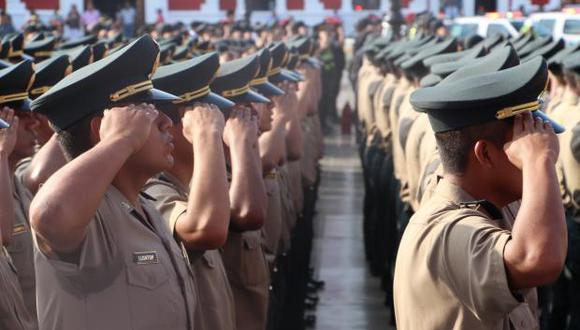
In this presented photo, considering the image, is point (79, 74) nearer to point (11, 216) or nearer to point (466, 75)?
point (11, 216)

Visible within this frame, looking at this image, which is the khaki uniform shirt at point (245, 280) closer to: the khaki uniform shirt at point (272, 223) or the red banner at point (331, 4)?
the khaki uniform shirt at point (272, 223)

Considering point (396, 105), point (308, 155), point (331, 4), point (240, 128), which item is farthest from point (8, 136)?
point (331, 4)

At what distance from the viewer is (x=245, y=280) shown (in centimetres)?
518

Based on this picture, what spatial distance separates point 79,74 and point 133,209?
467 millimetres

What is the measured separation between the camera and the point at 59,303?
346 cm

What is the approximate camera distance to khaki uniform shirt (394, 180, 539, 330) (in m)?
3.12

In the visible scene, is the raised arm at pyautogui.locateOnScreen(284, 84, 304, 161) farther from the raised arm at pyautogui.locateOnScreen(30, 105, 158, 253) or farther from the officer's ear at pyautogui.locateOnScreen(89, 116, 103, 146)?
the raised arm at pyautogui.locateOnScreen(30, 105, 158, 253)

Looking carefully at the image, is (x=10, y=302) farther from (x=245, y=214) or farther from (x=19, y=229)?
(x=245, y=214)

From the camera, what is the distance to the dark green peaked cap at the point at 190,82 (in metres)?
4.57

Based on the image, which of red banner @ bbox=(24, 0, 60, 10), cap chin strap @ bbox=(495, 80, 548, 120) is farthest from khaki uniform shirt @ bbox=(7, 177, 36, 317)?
red banner @ bbox=(24, 0, 60, 10)

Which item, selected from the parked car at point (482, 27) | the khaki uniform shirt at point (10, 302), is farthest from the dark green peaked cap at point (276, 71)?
the parked car at point (482, 27)

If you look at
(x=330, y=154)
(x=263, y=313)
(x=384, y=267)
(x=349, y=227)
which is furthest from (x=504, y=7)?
(x=263, y=313)

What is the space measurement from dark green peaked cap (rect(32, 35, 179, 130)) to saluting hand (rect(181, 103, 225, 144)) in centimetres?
42

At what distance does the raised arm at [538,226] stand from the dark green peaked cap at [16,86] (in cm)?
243
